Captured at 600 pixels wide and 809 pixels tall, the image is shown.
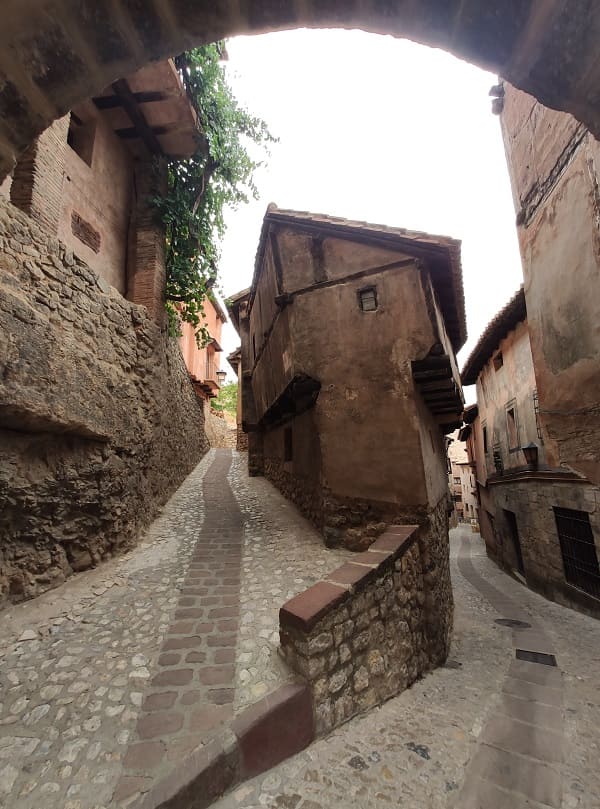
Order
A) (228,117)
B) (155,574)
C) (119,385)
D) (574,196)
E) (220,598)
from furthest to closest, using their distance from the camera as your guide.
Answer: (228,117)
(119,385)
(155,574)
(220,598)
(574,196)

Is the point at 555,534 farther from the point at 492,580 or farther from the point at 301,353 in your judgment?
the point at 301,353

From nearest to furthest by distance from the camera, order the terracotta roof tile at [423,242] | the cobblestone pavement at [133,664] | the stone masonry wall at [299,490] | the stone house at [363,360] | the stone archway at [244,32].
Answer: the stone archway at [244,32] < the cobblestone pavement at [133,664] < the stone house at [363,360] < the terracotta roof tile at [423,242] < the stone masonry wall at [299,490]

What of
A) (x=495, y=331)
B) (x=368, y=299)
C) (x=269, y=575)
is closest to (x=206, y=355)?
(x=495, y=331)

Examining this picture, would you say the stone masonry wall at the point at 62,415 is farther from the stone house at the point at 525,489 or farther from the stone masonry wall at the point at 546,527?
the stone masonry wall at the point at 546,527

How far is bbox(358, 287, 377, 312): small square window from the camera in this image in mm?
6234

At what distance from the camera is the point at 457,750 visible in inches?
123

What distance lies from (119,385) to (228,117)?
22.1 ft

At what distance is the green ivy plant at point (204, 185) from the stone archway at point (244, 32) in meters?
7.09

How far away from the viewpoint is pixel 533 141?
151 inches

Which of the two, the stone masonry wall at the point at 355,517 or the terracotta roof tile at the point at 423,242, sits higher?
the terracotta roof tile at the point at 423,242

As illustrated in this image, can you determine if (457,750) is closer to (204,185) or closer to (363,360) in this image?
(363,360)

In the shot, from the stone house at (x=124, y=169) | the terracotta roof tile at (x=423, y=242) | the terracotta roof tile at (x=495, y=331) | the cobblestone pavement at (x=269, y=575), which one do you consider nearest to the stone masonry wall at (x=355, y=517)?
the cobblestone pavement at (x=269, y=575)

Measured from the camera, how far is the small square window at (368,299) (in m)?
6.23

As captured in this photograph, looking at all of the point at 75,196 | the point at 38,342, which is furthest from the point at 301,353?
the point at 75,196
